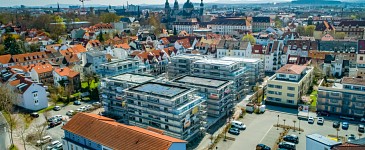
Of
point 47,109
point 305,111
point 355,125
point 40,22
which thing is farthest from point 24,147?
point 40,22

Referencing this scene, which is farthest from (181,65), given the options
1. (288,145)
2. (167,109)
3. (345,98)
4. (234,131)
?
(288,145)

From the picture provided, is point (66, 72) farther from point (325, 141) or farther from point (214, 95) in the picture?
point (325, 141)

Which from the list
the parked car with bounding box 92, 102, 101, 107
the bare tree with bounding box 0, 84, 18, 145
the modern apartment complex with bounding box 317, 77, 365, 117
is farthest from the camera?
the parked car with bounding box 92, 102, 101, 107

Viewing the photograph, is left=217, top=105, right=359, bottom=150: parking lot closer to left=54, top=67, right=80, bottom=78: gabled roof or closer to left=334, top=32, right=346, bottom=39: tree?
left=54, top=67, right=80, bottom=78: gabled roof

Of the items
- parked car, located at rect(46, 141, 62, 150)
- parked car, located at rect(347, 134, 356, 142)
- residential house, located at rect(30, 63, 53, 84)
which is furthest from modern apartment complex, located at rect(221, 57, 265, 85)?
residential house, located at rect(30, 63, 53, 84)

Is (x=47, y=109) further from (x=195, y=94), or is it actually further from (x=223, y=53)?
(x=223, y=53)
